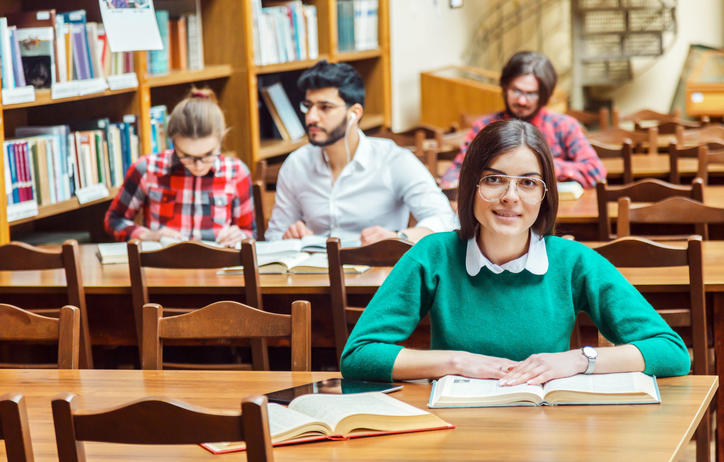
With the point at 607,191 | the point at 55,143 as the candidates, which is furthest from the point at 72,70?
the point at 607,191

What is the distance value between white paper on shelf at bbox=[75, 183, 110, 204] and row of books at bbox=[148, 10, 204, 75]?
0.72 m

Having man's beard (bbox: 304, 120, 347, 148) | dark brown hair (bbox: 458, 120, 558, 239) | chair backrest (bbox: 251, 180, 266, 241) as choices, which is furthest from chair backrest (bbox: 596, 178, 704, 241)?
dark brown hair (bbox: 458, 120, 558, 239)

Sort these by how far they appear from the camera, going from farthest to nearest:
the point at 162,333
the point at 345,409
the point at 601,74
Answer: the point at 601,74
the point at 162,333
the point at 345,409

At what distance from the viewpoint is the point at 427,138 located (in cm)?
668

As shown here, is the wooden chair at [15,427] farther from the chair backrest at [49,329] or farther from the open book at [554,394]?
the chair backrest at [49,329]

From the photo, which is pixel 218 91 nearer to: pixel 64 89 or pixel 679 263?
pixel 64 89

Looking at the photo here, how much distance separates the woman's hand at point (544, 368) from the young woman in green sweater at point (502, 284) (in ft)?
0.40

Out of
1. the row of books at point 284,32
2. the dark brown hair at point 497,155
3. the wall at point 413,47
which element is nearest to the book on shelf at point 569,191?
the row of books at point 284,32

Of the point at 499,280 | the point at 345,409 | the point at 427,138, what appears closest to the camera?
the point at 345,409

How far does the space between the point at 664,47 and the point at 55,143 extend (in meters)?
9.02

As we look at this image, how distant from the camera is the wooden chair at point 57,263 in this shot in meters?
2.92

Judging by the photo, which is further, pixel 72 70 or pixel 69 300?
pixel 72 70

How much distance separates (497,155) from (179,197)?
200cm

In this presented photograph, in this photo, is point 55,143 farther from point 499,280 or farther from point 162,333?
point 499,280
